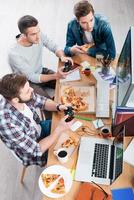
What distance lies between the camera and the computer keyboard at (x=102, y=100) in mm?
1962

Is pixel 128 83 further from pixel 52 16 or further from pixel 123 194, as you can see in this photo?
pixel 52 16

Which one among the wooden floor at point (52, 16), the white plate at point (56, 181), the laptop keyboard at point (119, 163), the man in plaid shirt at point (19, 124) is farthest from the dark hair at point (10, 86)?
the wooden floor at point (52, 16)

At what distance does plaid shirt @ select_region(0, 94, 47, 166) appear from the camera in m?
1.71

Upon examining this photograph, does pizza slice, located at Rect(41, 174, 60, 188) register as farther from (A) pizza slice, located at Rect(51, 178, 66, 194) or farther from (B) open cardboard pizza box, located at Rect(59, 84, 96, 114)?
(B) open cardboard pizza box, located at Rect(59, 84, 96, 114)

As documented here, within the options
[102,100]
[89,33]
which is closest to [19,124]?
[102,100]

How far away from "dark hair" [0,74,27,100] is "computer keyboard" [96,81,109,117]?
578 mm

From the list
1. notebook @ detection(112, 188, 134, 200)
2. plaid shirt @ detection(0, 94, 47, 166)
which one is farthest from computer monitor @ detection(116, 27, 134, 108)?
plaid shirt @ detection(0, 94, 47, 166)

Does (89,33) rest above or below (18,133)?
above

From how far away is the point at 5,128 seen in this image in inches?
67.0

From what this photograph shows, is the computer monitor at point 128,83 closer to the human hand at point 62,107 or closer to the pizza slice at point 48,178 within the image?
the human hand at point 62,107

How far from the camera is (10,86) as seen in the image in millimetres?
1741

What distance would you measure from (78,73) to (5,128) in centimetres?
88

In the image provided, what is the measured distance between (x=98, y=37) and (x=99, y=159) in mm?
1259

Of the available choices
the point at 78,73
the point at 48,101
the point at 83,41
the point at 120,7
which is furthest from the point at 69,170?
the point at 120,7
